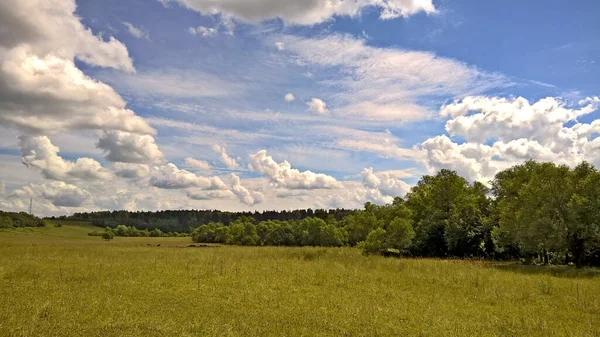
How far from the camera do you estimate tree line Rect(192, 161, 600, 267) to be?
3145 centimetres

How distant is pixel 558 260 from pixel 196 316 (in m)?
46.4

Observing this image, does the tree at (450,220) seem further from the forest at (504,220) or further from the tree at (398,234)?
the tree at (398,234)

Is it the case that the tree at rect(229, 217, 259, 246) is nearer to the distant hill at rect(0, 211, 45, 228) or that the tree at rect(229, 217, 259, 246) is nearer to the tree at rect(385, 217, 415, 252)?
the tree at rect(385, 217, 415, 252)

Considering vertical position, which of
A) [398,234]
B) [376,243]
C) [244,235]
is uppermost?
[398,234]

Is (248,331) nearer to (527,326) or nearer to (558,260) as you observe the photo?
(527,326)

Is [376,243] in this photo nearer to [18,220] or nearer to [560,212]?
[560,212]

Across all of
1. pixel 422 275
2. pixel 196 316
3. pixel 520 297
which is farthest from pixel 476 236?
pixel 196 316

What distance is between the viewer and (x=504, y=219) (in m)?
39.3

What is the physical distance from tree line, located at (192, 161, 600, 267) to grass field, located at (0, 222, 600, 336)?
390 inches

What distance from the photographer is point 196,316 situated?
12.5m

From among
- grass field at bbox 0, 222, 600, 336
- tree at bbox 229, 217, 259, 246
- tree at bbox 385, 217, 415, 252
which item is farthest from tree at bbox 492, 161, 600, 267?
tree at bbox 229, 217, 259, 246

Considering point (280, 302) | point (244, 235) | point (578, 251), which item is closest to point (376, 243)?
point (578, 251)

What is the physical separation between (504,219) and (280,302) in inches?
1277

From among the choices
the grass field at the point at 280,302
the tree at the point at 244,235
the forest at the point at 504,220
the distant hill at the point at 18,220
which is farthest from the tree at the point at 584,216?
the distant hill at the point at 18,220
